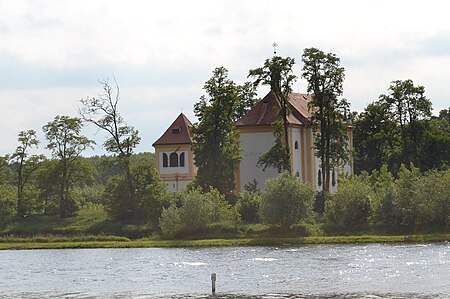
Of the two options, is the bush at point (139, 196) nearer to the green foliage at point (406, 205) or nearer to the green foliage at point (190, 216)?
the green foliage at point (190, 216)

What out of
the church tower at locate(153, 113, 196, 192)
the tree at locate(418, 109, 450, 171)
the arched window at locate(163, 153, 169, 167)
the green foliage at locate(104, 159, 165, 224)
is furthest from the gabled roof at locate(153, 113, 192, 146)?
the tree at locate(418, 109, 450, 171)

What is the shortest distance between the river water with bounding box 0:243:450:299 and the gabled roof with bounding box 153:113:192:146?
43448mm

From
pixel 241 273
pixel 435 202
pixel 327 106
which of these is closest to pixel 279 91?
pixel 327 106

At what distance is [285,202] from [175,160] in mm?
39843

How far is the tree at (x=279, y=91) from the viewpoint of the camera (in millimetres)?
88188

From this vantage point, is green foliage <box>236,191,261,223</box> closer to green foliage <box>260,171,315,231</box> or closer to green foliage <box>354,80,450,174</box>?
green foliage <box>260,171,315,231</box>

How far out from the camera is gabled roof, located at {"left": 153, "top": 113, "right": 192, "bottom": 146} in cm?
11275

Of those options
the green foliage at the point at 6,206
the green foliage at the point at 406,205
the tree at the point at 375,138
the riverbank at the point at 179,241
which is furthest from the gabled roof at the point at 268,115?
the green foliage at the point at 6,206

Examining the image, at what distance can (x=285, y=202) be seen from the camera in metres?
74.2

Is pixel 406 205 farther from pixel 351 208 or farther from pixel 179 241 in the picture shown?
pixel 179 241

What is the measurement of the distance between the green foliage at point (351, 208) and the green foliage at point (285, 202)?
82.5 inches

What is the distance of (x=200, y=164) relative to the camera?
302ft

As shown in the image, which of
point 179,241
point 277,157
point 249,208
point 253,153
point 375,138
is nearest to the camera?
point 179,241

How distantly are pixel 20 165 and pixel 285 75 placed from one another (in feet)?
95.6
